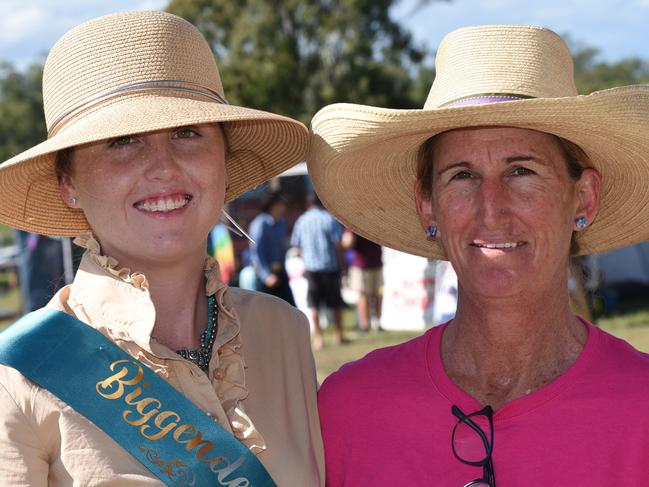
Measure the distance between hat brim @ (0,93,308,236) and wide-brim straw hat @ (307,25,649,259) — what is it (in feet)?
0.39

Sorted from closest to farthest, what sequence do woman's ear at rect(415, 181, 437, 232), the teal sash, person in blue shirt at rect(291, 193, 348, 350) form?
the teal sash → woman's ear at rect(415, 181, 437, 232) → person in blue shirt at rect(291, 193, 348, 350)

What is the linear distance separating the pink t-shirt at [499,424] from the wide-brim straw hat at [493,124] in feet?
1.59

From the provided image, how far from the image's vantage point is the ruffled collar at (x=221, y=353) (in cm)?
220

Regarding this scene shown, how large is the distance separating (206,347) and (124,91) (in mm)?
685

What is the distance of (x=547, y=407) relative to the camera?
2242 mm

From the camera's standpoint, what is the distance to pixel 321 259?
11.2 metres

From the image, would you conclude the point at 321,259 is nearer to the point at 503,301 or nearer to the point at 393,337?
the point at 393,337

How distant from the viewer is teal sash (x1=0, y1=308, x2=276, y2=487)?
2.09 m

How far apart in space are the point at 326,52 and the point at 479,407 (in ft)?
89.5

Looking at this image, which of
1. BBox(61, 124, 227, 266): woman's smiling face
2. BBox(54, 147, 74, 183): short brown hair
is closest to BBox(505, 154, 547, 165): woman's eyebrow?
BBox(61, 124, 227, 266): woman's smiling face

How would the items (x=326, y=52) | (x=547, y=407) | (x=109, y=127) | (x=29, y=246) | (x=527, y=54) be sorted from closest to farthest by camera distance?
(x=109, y=127) → (x=547, y=407) → (x=527, y=54) → (x=29, y=246) → (x=326, y=52)

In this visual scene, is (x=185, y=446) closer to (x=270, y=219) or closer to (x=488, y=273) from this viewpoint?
(x=488, y=273)

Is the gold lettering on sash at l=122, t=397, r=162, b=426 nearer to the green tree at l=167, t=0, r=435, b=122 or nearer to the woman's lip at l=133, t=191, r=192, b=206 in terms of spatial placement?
the woman's lip at l=133, t=191, r=192, b=206

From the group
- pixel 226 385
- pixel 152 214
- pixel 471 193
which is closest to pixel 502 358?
pixel 471 193
